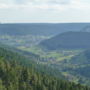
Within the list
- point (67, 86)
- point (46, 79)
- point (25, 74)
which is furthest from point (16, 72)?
point (67, 86)

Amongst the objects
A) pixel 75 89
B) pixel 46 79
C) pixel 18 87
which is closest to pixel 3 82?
pixel 18 87

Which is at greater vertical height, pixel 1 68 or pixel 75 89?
pixel 1 68

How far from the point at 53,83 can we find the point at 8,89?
3177cm

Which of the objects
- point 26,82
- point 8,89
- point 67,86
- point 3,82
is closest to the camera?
point 8,89

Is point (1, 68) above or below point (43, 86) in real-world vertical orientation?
above

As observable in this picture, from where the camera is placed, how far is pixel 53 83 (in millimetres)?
131500

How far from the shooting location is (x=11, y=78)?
393 feet

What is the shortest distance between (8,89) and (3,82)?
7724mm

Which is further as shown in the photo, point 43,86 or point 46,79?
point 46,79

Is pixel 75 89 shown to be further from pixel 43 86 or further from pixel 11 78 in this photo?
pixel 11 78

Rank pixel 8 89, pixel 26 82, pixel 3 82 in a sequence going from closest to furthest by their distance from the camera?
pixel 8 89
pixel 3 82
pixel 26 82

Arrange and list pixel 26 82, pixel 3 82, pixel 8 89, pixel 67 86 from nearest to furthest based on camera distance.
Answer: pixel 8 89, pixel 3 82, pixel 26 82, pixel 67 86

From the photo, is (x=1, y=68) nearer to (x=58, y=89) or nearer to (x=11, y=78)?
(x=11, y=78)

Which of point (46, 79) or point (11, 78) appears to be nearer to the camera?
point (11, 78)
